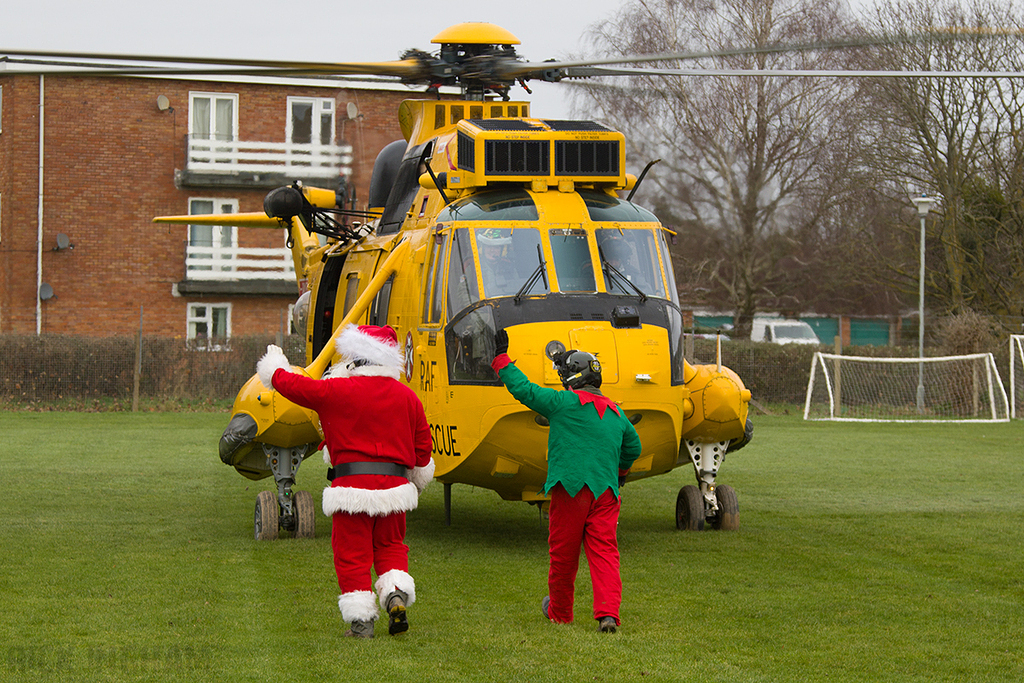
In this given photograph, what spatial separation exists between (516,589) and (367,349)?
7.31 feet

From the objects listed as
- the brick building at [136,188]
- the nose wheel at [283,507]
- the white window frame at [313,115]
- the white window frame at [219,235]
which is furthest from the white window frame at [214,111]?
the nose wheel at [283,507]

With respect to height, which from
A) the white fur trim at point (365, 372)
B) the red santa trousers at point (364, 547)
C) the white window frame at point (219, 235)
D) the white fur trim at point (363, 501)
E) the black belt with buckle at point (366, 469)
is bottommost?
the red santa trousers at point (364, 547)

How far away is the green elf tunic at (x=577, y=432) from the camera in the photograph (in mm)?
7230

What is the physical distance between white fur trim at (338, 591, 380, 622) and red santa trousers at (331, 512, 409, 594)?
0.17 ft

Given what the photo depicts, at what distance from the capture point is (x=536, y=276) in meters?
9.60

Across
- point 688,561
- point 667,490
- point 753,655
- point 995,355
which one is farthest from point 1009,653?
point 995,355

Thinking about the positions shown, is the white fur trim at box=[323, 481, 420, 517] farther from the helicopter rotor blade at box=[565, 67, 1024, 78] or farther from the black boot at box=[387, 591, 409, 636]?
the helicopter rotor blade at box=[565, 67, 1024, 78]

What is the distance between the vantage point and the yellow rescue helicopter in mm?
9266

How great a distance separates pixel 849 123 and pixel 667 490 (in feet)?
72.4

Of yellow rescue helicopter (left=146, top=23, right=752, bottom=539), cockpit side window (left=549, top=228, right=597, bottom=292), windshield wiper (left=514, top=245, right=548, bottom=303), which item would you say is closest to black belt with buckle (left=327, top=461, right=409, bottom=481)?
yellow rescue helicopter (left=146, top=23, right=752, bottom=539)

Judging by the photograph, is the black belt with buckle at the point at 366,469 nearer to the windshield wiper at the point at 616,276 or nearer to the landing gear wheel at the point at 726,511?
the windshield wiper at the point at 616,276

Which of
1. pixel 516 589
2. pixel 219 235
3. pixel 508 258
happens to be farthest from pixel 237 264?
pixel 516 589

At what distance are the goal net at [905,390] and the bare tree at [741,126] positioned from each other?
8.27 m

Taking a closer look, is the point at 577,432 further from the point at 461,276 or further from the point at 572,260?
the point at 461,276
